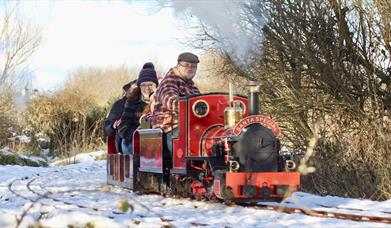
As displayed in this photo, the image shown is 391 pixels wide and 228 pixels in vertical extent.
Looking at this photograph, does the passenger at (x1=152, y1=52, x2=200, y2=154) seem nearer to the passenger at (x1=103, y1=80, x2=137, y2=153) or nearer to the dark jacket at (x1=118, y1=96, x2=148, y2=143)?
the dark jacket at (x1=118, y1=96, x2=148, y2=143)

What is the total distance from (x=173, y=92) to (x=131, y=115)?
276 cm

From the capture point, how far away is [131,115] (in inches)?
481

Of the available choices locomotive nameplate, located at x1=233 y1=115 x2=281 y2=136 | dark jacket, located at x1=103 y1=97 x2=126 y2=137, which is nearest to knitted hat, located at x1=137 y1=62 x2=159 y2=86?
dark jacket, located at x1=103 y1=97 x2=126 y2=137

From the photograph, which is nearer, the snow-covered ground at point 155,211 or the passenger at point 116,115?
the snow-covered ground at point 155,211

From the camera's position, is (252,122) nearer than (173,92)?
Yes

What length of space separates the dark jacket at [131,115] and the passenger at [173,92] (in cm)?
219

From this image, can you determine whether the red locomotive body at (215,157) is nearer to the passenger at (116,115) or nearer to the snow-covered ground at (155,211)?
the snow-covered ground at (155,211)

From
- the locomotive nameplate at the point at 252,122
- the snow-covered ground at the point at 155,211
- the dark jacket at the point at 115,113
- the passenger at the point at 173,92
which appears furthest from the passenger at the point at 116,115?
the locomotive nameplate at the point at 252,122

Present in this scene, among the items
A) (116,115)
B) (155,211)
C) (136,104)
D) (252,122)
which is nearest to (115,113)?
(116,115)

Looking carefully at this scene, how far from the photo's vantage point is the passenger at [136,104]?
11992 millimetres

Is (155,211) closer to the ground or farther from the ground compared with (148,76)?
closer to the ground

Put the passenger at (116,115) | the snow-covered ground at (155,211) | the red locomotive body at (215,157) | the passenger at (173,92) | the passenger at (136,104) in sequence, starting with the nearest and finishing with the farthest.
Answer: the snow-covered ground at (155,211)
the red locomotive body at (215,157)
the passenger at (173,92)
the passenger at (136,104)
the passenger at (116,115)

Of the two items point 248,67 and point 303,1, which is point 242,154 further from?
point 248,67

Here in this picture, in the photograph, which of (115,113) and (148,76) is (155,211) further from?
(115,113)
